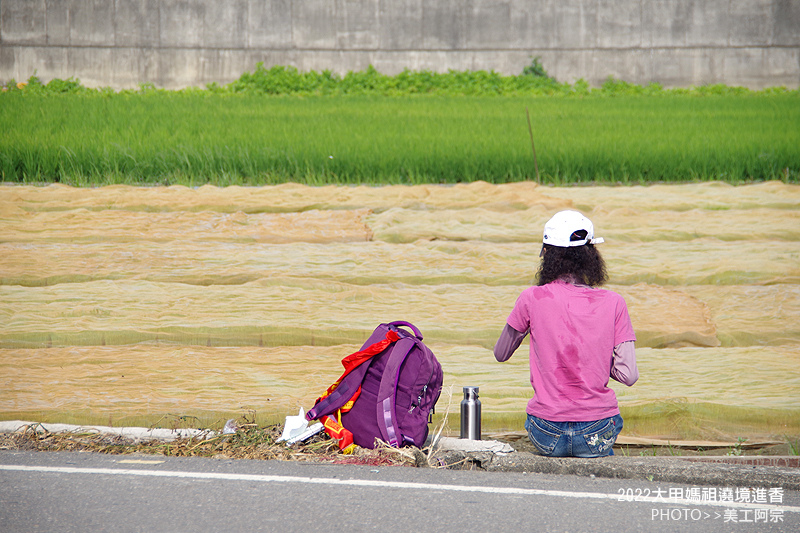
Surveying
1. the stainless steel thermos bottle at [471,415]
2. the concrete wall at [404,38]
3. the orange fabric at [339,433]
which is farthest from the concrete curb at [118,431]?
the concrete wall at [404,38]

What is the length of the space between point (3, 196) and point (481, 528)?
5.62 meters

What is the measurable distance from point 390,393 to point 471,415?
0.37 meters

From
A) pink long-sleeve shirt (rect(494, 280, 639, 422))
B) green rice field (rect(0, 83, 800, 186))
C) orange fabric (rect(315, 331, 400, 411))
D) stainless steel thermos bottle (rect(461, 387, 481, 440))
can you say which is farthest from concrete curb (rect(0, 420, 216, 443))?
green rice field (rect(0, 83, 800, 186))

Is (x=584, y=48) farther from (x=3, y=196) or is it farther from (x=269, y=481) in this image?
(x=269, y=481)

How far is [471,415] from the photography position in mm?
2996

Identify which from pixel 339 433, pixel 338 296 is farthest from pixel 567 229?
pixel 338 296

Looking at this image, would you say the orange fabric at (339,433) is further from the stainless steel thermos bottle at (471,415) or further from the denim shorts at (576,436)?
the denim shorts at (576,436)

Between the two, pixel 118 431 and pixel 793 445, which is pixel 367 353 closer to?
pixel 118 431

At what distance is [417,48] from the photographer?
1772 cm

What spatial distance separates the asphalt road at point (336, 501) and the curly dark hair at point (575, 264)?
0.70 metres

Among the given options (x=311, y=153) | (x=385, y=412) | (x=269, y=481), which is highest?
(x=311, y=153)

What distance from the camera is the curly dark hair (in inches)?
104

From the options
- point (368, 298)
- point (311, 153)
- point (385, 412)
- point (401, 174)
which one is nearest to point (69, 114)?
point (311, 153)

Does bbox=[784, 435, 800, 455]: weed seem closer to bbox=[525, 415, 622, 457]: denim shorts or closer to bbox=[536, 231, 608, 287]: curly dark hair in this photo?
bbox=[525, 415, 622, 457]: denim shorts
